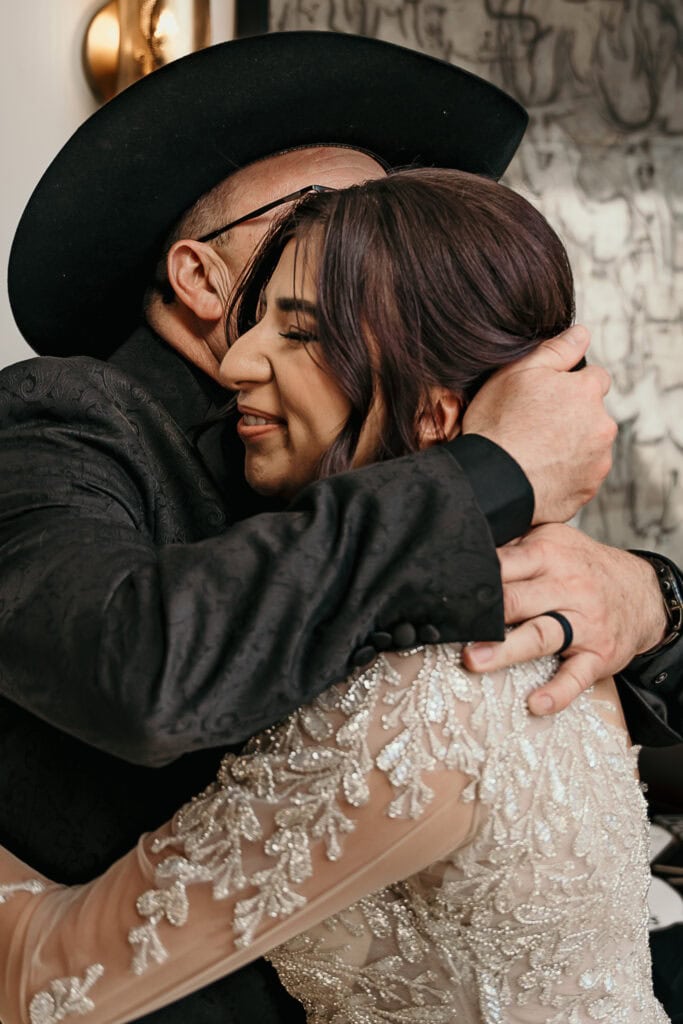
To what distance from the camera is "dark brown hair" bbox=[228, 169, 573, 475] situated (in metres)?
1.17

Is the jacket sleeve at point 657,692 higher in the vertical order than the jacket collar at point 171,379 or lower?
lower

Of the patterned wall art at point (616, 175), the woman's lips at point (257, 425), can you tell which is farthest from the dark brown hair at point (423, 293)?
the patterned wall art at point (616, 175)

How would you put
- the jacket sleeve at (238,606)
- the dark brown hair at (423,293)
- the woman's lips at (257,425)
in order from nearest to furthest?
the jacket sleeve at (238,606), the dark brown hair at (423,293), the woman's lips at (257,425)

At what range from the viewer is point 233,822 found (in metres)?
1.02

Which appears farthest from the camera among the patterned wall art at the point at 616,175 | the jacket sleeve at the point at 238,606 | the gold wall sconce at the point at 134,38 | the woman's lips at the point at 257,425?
the patterned wall art at the point at 616,175

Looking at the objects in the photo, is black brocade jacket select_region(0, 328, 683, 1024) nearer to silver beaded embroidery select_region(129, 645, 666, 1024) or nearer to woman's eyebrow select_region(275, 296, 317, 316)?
silver beaded embroidery select_region(129, 645, 666, 1024)

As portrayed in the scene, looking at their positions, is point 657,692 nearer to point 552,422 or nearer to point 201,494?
point 552,422

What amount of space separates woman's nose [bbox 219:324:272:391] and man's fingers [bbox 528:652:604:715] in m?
0.44

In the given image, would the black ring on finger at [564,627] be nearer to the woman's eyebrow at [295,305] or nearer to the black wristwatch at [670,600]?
the black wristwatch at [670,600]

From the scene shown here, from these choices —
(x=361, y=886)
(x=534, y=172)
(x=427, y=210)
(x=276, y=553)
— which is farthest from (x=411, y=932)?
(x=534, y=172)

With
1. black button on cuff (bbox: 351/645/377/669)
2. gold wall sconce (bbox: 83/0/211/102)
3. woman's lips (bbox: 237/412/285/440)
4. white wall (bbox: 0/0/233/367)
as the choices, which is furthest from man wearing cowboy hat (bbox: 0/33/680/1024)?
gold wall sconce (bbox: 83/0/211/102)

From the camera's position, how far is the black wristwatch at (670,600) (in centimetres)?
134

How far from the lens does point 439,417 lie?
1222mm

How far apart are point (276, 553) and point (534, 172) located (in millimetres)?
2637
